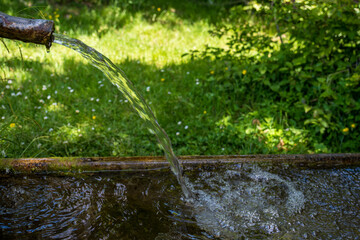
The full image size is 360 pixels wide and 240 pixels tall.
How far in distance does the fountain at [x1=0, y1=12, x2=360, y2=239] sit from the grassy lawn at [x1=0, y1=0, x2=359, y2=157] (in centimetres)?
57

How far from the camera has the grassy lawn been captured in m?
2.88

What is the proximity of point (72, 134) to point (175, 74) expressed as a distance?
5.13 ft

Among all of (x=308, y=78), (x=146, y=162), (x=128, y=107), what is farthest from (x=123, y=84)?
(x=308, y=78)

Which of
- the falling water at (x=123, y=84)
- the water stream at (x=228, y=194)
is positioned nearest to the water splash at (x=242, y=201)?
the water stream at (x=228, y=194)

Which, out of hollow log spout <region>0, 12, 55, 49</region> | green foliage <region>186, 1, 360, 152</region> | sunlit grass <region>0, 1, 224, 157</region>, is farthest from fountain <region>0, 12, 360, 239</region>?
green foliage <region>186, 1, 360, 152</region>

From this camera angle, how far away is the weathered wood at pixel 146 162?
216 cm

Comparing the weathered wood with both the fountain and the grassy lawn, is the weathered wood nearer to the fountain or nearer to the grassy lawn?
the fountain

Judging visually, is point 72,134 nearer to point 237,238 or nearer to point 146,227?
point 146,227

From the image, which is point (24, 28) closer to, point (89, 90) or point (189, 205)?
point (189, 205)

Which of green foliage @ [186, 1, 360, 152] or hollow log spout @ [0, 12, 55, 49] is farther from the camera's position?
green foliage @ [186, 1, 360, 152]

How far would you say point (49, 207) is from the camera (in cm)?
198

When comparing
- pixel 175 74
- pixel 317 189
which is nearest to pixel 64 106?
pixel 175 74

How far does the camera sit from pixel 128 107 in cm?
345

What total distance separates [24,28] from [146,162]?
43.9 inches
